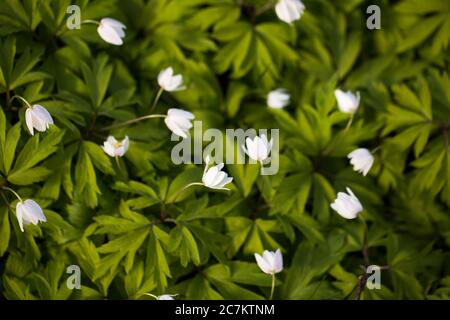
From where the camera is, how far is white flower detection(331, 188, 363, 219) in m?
2.68

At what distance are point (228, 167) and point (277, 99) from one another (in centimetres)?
51

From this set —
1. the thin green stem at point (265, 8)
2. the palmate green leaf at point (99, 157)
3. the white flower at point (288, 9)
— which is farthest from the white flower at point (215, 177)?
the thin green stem at point (265, 8)

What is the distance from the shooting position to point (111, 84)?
3.00 metres

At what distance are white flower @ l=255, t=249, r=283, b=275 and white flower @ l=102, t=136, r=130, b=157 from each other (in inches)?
28.0

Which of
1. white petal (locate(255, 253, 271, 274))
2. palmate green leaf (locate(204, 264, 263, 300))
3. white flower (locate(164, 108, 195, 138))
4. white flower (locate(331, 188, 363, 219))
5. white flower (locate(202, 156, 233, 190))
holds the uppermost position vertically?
white flower (locate(164, 108, 195, 138))

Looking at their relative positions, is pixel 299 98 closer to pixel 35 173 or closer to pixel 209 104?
pixel 209 104

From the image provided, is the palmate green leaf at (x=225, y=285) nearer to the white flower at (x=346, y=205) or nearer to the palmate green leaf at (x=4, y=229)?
the white flower at (x=346, y=205)

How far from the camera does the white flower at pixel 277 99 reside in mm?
3105

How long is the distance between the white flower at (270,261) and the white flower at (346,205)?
14.1 inches

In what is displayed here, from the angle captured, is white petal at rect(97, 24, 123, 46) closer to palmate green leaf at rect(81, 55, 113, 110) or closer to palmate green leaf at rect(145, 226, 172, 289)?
palmate green leaf at rect(81, 55, 113, 110)

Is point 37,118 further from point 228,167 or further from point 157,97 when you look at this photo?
point 228,167

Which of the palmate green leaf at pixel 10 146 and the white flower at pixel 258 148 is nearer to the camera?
the palmate green leaf at pixel 10 146

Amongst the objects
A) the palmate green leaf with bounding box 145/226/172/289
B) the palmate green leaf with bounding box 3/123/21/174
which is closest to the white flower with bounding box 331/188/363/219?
the palmate green leaf with bounding box 145/226/172/289

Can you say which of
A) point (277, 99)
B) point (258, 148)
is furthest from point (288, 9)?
point (258, 148)
